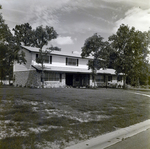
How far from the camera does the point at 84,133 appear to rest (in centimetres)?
557

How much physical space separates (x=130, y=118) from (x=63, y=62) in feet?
59.4

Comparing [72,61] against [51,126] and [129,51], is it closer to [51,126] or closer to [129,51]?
[129,51]

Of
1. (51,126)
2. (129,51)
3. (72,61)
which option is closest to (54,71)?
(72,61)

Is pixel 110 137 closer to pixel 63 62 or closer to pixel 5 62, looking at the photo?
pixel 63 62

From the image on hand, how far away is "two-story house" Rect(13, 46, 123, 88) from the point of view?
22031mm

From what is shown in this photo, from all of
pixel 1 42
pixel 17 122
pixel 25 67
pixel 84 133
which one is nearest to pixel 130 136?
pixel 84 133

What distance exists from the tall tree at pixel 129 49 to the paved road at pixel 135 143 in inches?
777

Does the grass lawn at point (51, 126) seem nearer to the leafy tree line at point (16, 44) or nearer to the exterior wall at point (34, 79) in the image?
the leafy tree line at point (16, 44)

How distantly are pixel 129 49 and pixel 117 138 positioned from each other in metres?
22.0

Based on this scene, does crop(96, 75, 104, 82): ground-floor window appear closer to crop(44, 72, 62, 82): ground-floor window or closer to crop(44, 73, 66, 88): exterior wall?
crop(44, 73, 66, 88): exterior wall

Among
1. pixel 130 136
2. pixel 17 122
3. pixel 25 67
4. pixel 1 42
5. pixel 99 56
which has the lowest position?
pixel 130 136

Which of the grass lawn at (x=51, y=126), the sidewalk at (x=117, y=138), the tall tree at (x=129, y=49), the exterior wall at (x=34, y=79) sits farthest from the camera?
the tall tree at (x=129, y=49)

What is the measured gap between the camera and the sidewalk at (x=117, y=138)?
4837mm

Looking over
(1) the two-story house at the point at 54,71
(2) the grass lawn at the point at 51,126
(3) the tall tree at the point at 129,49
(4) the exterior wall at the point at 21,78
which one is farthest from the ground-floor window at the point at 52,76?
(2) the grass lawn at the point at 51,126
